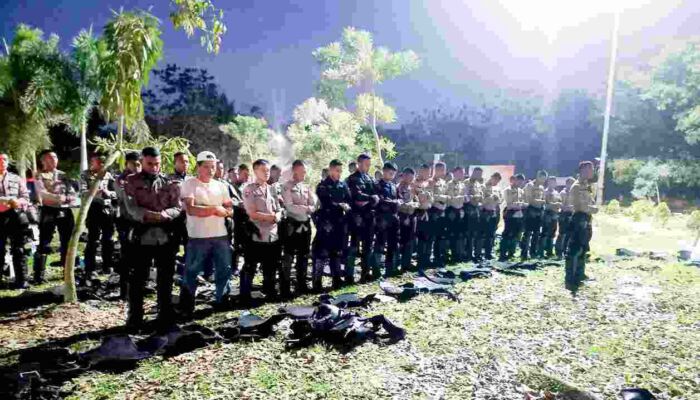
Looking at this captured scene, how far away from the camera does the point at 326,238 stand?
7.25 m

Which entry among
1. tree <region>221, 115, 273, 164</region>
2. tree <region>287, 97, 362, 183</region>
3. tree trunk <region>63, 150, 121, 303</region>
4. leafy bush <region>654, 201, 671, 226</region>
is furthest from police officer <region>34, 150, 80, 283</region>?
tree <region>221, 115, 273, 164</region>

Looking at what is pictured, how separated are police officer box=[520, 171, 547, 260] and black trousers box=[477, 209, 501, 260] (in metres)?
0.79

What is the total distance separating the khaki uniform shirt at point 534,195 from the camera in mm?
10312

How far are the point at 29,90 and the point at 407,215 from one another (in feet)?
44.0

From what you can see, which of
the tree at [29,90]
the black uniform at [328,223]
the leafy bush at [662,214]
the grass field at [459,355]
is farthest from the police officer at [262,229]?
the leafy bush at [662,214]

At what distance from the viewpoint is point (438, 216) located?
30.7 feet

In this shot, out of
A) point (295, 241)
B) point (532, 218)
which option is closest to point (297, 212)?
point (295, 241)

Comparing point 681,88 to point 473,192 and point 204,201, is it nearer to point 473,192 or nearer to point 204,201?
point 473,192

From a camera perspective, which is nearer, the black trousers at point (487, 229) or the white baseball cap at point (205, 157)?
the white baseball cap at point (205, 157)

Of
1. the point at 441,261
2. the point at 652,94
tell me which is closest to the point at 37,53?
the point at 441,261

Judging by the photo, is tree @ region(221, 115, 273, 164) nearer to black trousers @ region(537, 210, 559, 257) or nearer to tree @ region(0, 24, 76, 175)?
tree @ region(0, 24, 76, 175)

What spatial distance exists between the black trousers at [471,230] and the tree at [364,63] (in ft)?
34.5

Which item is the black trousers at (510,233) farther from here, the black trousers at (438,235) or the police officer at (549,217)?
the black trousers at (438,235)

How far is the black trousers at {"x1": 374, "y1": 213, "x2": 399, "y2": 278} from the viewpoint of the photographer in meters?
8.02
